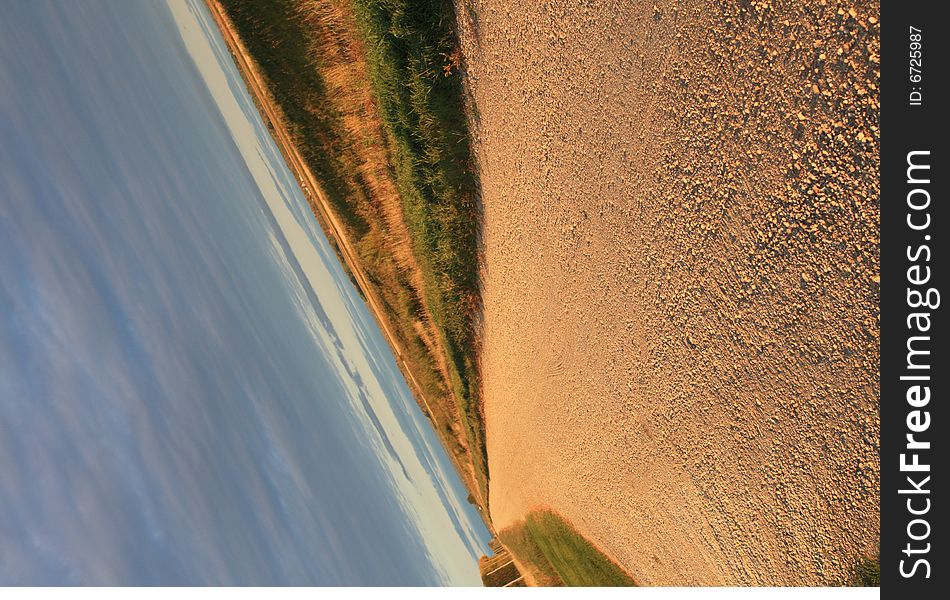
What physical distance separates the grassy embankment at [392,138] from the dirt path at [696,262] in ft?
1.62

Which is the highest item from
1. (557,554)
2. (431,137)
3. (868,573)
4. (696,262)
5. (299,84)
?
(299,84)

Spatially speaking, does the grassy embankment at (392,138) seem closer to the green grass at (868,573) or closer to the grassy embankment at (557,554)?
the grassy embankment at (557,554)

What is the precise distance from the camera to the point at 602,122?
6766 mm

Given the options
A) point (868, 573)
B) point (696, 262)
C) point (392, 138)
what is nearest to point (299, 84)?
point (392, 138)

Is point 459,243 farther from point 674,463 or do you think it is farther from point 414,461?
point 414,461

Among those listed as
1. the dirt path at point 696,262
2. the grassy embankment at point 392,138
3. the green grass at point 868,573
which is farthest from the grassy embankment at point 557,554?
the green grass at point 868,573

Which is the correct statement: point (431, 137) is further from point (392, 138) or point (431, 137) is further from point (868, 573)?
point (868, 573)

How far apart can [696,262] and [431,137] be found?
13.3 ft

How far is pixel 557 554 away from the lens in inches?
437

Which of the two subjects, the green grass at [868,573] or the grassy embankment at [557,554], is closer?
the green grass at [868,573]

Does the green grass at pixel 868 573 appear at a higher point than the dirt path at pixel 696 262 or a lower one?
lower

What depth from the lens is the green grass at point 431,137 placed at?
7.92 meters

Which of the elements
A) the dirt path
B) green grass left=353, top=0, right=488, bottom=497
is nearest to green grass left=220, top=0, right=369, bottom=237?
green grass left=353, top=0, right=488, bottom=497

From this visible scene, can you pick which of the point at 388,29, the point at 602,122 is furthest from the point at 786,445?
the point at 388,29
